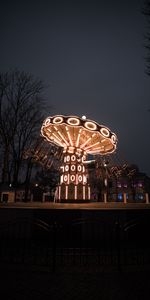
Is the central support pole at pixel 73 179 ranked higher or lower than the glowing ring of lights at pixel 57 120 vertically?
lower

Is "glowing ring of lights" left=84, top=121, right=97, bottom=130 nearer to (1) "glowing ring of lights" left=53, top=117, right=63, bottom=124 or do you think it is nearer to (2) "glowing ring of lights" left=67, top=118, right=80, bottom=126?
(2) "glowing ring of lights" left=67, top=118, right=80, bottom=126

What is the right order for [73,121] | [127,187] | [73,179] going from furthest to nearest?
[127,187] < [73,179] < [73,121]

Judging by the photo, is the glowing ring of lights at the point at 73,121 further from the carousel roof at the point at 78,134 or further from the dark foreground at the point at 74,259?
the dark foreground at the point at 74,259

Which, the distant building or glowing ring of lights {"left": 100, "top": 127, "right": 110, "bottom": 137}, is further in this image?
the distant building

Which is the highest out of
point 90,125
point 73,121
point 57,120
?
point 57,120

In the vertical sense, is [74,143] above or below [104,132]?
below

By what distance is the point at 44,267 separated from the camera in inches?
219

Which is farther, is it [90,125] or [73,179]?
Result: [73,179]

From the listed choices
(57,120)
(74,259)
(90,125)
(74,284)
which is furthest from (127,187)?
(74,284)

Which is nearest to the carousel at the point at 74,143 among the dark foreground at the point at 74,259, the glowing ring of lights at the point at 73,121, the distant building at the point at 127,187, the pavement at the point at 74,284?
the glowing ring of lights at the point at 73,121

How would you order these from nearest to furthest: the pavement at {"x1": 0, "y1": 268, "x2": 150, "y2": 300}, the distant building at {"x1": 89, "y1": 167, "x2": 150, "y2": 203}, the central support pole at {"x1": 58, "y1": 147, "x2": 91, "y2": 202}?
the pavement at {"x1": 0, "y1": 268, "x2": 150, "y2": 300}, the central support pole at {"x1": 58, "y1": 147, "x2": 91, "y2": 202}, the distant building at {"x1": 89, "y1": 167, "x2": 150, "y2": 203}

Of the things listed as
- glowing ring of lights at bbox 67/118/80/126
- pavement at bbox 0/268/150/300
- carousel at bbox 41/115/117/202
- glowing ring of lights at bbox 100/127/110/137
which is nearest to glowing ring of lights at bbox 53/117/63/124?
carousel at bbox 41/115/117/202

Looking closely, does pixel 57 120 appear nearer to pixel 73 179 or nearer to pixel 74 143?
pixel 74 143

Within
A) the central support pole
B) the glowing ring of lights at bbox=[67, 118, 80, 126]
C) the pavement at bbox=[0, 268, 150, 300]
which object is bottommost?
the pavement at bbox=[0, 268, 150, 300]
